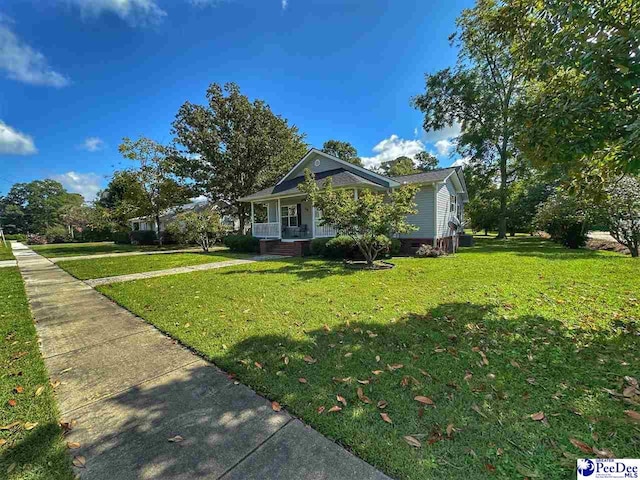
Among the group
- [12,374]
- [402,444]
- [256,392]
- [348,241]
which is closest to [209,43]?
[348,241]

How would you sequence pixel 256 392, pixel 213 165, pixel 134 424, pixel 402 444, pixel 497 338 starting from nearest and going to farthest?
pixel 402 444, pixel 134 424, pixel 256 392, pixel 497 338, pixel 213 165

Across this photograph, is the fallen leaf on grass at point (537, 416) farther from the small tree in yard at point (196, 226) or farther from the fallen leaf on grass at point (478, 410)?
the small tree in yard at point (196, 226)

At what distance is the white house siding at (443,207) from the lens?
13.9 metres

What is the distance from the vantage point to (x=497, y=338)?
366cm

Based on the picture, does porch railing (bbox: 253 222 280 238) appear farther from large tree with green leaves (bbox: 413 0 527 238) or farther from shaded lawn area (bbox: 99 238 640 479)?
large tree with green leaves (bbox: 413 0 527 238)

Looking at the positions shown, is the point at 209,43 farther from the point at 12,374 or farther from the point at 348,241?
the point at 12,374

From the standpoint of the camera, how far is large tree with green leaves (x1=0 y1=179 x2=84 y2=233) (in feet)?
185

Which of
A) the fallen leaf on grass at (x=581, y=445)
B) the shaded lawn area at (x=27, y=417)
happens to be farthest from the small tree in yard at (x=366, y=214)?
the shaded lawn area at (x=27, y=417)

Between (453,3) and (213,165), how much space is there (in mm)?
19786

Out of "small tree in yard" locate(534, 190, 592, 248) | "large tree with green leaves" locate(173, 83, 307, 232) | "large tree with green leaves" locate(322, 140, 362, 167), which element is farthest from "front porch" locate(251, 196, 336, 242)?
"large tree with green leaves" locate(322, 140, 362, 167)

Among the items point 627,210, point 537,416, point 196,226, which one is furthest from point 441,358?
point 196,226

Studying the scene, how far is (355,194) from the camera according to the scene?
12289 mm

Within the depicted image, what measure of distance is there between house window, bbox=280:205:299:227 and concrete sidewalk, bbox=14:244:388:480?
14380 mm

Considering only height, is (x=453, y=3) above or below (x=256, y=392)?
above
